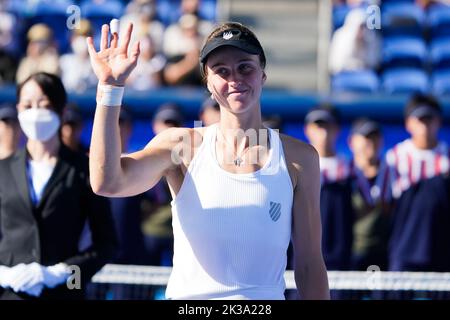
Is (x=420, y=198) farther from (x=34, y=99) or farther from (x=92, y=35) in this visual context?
(x=92, y=35)

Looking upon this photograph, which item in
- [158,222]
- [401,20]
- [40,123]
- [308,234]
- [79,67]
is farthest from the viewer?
[401,20]

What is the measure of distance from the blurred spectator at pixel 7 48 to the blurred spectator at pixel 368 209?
4.02m

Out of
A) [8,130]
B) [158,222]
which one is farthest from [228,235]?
[158,222]

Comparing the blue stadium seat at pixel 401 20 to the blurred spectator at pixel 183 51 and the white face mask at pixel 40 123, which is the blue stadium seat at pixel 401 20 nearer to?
the blurred spectator at pixel 183 51

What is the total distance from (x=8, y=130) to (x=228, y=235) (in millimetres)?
4407

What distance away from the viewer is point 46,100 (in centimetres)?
523

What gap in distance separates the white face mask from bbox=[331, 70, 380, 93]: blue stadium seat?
5538mm

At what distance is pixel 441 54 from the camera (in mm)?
11125

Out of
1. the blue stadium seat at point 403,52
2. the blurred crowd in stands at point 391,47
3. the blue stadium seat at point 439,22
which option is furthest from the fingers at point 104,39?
the blue stadium seat at point 439,22

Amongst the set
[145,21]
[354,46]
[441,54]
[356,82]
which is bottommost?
[356,82]

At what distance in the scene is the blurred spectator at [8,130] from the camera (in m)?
7.56

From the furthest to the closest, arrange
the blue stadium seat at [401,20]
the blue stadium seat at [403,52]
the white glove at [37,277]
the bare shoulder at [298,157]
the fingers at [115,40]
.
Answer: the blue stadium seat at [401,20] → the blue stadium seat at [403,52] → the white glove at [37,277] → the bare shoulder at [298,157] → the fingers at [115,40]
